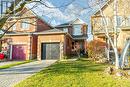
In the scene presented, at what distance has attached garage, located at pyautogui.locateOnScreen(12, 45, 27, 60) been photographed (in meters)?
41.5

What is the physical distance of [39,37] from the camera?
132 ft

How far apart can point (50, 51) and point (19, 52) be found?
5523 mm

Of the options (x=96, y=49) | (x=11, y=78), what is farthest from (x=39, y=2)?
(x=96, y=49)

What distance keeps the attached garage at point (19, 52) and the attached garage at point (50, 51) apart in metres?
3.34

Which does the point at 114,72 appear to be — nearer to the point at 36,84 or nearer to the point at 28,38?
the point at 36,84

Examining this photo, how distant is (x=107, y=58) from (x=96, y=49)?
327cm

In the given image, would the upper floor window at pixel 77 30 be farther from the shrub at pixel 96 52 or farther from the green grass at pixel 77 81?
the green grass at pixel 77 81

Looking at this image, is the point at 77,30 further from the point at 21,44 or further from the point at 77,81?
the point at 77,81

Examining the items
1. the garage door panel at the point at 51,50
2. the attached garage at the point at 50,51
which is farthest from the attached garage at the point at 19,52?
the garage door panel at the point at 51,50

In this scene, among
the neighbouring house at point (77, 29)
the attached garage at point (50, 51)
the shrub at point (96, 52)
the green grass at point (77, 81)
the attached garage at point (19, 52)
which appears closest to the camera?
the green grass at point (77, 81)

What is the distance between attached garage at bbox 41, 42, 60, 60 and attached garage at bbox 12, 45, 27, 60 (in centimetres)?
334

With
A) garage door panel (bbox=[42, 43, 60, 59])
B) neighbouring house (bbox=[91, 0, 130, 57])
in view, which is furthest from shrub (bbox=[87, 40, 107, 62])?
garage door panel (bbox=[42, 43, 60, 59])

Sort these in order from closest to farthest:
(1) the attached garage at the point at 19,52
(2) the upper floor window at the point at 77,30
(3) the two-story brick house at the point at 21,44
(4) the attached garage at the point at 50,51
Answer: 1. (4) the attached garage at the point at 50,51
2. (3) the two-story brick house at the point at 21,44
3. (1) the attached garage at the point at 19,52
4. (2) the upper floor window at the point at 77,30

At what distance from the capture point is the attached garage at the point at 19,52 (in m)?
41.5
